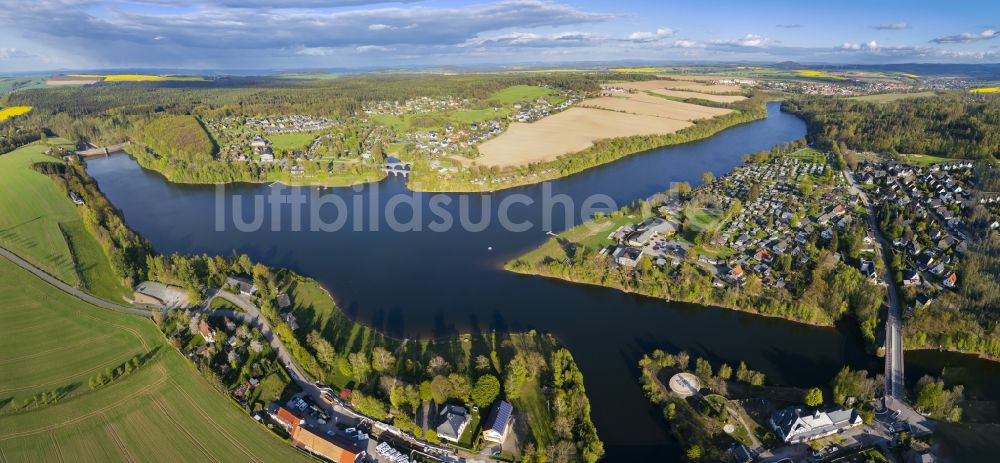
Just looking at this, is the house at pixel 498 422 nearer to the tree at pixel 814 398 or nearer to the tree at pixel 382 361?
the tree at pixel 382 361

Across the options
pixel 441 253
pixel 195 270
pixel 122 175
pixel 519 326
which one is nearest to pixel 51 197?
pixel 122 175

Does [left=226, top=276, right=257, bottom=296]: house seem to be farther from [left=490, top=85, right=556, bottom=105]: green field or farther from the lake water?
[left=490, top=85, right=556, bottom=105]: green field

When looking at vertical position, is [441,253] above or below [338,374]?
above

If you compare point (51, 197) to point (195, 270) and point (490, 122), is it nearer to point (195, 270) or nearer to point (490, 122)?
point (195, 270)

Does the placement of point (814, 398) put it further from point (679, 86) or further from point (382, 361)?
point (679, 86)

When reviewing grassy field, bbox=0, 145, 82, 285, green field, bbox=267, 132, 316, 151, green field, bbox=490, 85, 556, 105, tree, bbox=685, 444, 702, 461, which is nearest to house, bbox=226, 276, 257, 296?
grassy field, bbox=0, 145, 82, 285

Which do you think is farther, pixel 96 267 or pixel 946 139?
pixel 946 139
